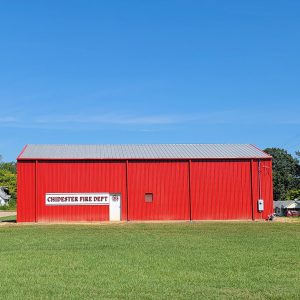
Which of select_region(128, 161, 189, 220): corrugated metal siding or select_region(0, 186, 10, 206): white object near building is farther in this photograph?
select_region(0, 186, 10, 206): white object near building

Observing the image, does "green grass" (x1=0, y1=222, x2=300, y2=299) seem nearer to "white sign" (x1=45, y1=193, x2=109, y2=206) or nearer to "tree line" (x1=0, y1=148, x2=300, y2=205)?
"white sign" (x1=45, y1=193, x2=109, y2=206)

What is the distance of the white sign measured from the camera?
139ft

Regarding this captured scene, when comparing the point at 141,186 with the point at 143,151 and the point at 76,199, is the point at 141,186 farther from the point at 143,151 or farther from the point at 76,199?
the point at 76,199

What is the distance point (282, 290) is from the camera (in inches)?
433

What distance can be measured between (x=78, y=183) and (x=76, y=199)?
1271 millimetres

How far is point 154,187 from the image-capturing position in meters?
43.5

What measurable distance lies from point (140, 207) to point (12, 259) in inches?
1064

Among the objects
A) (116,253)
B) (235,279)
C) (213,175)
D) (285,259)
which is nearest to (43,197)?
(213,175)

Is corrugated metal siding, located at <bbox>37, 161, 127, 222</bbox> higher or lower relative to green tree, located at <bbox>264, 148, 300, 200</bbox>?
lower

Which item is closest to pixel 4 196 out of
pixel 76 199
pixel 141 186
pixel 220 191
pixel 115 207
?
pixel 76 199

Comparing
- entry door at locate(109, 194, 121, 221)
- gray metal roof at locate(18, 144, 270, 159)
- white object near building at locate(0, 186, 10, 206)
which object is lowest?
entry door at locate(109, 194, 121, 221)

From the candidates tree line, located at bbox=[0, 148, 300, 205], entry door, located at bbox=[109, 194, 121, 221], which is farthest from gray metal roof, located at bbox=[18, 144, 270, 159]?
tree line, located at bbox=[0, 148, 300, 205]

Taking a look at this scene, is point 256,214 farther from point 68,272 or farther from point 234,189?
point 68,272

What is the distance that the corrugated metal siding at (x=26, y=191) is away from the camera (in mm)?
42125
